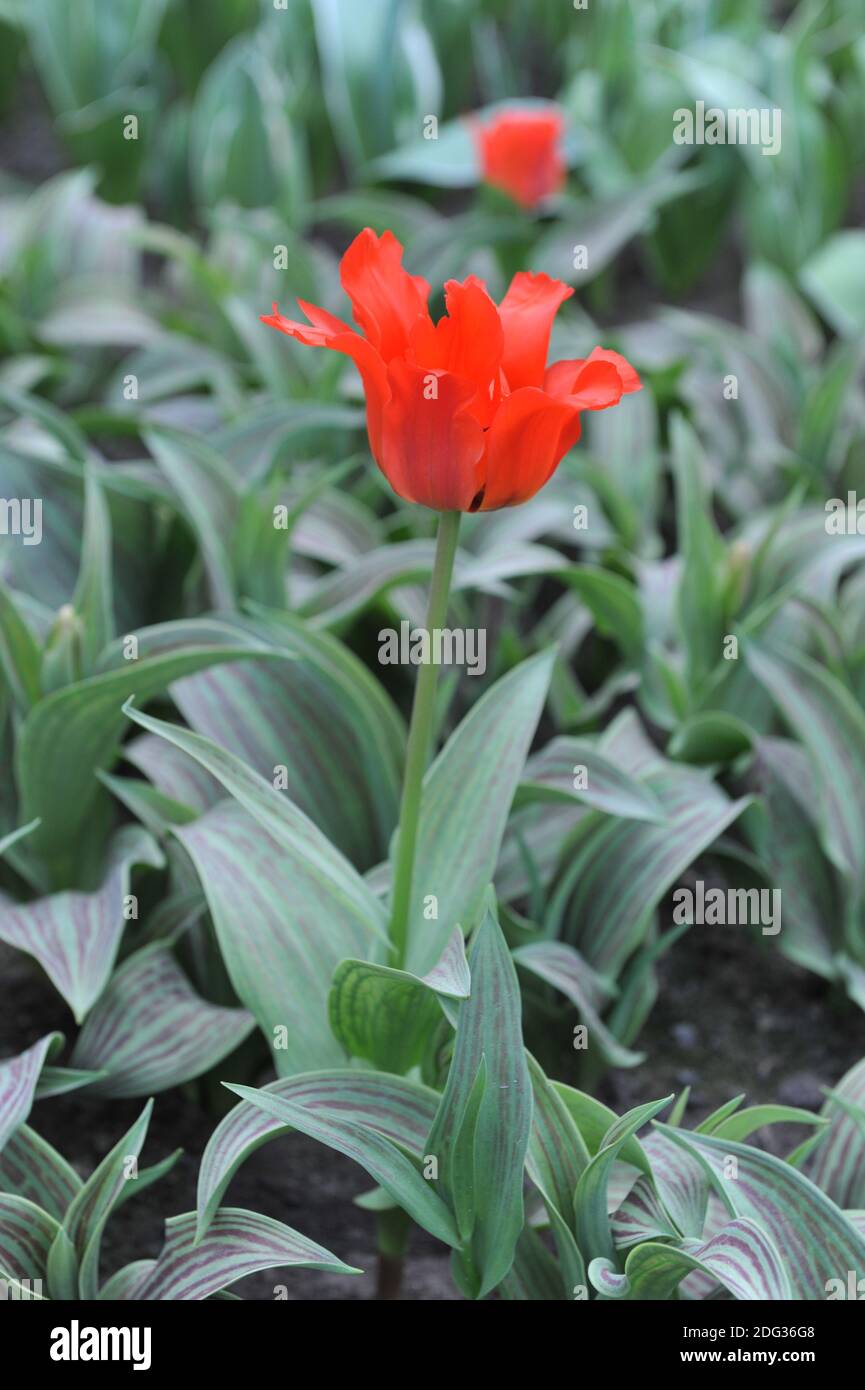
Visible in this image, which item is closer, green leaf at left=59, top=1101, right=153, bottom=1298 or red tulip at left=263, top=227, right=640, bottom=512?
red tulip at left=263, top=227, right=640, bottom=512

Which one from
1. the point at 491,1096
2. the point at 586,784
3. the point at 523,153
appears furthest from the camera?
the point at 523,153

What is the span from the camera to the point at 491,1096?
4.03ft

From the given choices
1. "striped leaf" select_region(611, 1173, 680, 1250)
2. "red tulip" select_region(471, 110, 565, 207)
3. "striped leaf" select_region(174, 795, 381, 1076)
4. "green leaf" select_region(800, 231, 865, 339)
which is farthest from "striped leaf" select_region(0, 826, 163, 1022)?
"green leaf" select_region(800, 231, 865, 339)

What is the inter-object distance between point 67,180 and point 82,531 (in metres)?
0.98

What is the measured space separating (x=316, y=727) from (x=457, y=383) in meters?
0.74

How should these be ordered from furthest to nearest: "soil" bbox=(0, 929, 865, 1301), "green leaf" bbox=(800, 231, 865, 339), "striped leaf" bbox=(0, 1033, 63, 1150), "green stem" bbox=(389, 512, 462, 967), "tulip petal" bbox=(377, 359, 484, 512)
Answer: "green leaf" bbox=(800, 231, 865, 339) < "soil" bbox=(0, 929, 865, 1301) < "striped leaf" bbox=(0, 1033, 63, 1150) < "green stem" bbox=(389, 512, 462, 967) < "tulip petal" bbox=(377, 359, 484, 512)

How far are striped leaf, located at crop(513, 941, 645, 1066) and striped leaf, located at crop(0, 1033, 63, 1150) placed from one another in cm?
47

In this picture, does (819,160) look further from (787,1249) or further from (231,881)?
(787,1249)

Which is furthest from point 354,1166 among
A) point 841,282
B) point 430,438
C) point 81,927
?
point 841,282

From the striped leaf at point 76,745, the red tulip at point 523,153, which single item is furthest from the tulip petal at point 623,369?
the red tulip at point 523,153

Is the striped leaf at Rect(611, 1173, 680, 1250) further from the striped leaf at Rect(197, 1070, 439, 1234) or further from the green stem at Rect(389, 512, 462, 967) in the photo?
the green stem at Rect(389, 512, 462, 967)

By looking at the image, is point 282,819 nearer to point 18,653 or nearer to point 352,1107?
point 352,1107

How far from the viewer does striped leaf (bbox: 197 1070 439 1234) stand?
4.16 feet

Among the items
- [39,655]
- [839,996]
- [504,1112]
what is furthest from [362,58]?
[504,1112]
